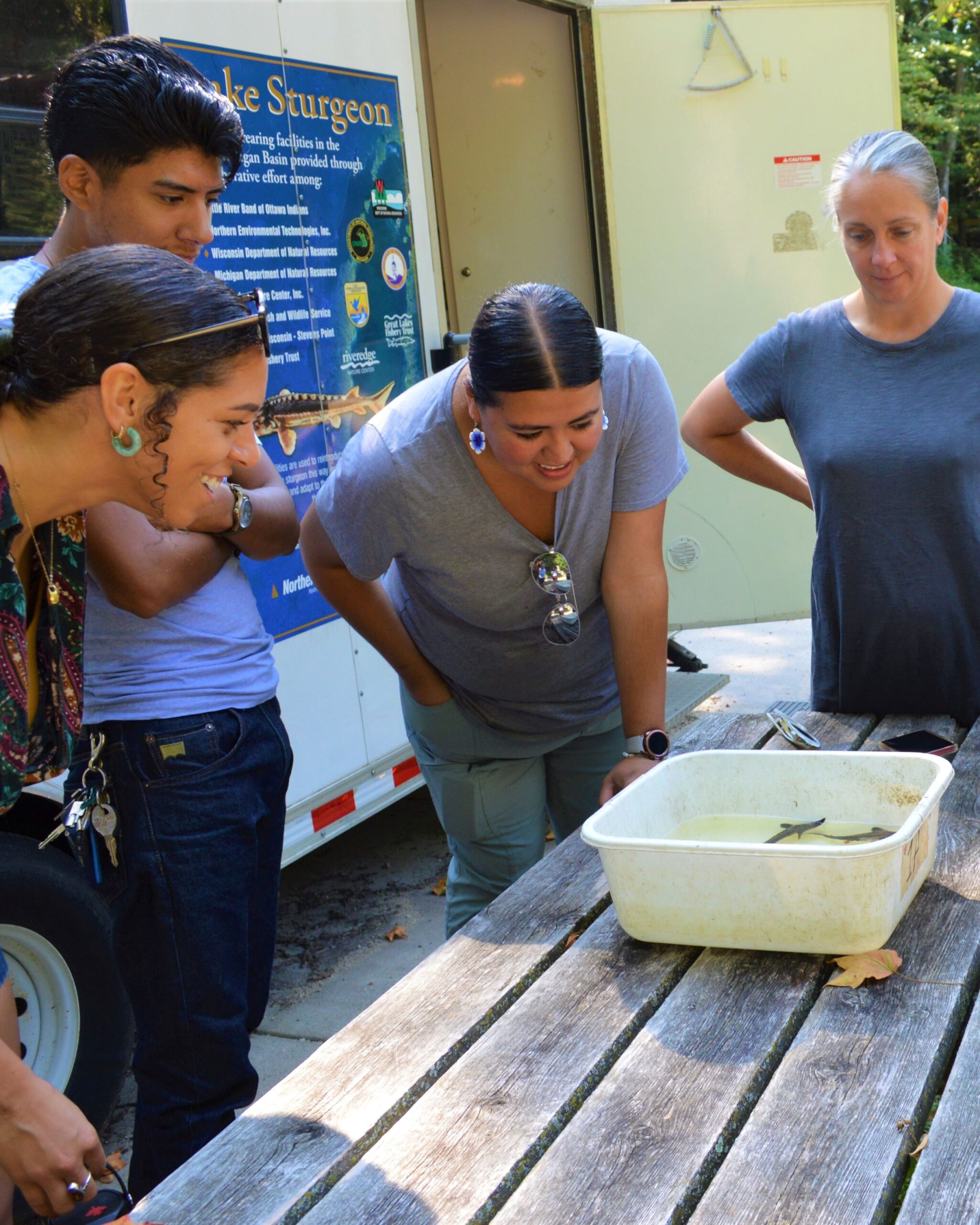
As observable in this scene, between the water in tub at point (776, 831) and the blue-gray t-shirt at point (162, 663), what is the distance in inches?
29.9

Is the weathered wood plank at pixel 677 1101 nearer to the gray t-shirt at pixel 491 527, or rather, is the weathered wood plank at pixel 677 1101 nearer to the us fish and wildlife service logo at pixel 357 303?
the gray t-shirt at pixel 491 527

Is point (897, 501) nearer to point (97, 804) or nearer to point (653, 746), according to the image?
point (653, 746)

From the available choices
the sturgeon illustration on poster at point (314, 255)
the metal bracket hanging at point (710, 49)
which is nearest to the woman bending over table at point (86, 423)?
the sturgeon illustration on poster at point (314, 255)

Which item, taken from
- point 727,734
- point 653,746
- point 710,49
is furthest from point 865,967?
point 710,49

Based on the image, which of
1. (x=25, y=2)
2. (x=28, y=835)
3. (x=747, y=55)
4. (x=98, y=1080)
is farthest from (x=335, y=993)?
(x=747, y=55)

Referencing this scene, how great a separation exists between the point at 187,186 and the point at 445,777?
1224mm

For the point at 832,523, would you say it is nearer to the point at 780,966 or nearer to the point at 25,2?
the point at 780,966

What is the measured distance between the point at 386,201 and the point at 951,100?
51.0 feet

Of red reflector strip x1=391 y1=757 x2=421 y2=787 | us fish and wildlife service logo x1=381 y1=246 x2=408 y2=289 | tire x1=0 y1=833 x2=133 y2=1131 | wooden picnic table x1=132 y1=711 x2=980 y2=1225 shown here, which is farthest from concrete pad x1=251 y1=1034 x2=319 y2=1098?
us fish and wildlife service logo x1=381 y1=246 x2=408 y2=289

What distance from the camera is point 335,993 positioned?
3.54 meters

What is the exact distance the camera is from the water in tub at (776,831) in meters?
1.74

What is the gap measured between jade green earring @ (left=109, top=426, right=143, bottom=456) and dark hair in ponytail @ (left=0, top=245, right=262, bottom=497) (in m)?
0.02

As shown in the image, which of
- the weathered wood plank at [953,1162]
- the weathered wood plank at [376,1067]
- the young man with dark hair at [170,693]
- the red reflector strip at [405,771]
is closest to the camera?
the weathered wood plank at [953,1162]

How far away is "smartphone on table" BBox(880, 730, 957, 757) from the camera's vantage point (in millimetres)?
2223
